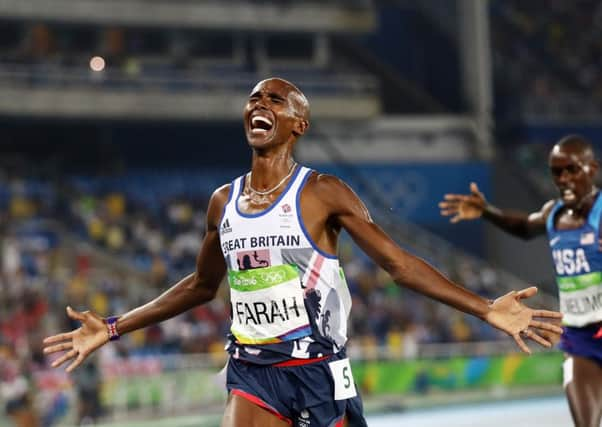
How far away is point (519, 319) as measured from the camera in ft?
16.2

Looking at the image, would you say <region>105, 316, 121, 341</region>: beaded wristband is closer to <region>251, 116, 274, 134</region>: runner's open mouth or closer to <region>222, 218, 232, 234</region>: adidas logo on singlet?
<region>222, 218, 232, 234</region>: adidas logo on singlet

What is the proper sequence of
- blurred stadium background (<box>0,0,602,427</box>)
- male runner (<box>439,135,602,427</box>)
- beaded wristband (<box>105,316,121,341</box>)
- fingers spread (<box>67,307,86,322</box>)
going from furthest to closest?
blurred stadium background (<box>0,0,602,427</box>) → male runner (<box>439,135,602,427</box>) → beaded wristband (<box>105,316,121,341</box>) → fingers spread (<box>67,307,86,322</box>)

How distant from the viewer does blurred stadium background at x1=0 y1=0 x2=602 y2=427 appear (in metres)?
17.6

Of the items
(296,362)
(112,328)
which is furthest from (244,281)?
(112,328)

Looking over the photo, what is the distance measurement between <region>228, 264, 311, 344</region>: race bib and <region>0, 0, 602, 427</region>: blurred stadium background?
943 centimetres

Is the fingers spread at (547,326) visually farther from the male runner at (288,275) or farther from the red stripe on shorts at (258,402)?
the red stripe on shorts at (258,402)

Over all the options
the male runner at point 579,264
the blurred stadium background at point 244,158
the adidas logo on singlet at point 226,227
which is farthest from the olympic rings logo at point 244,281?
the blurred stadium background at point 244,158

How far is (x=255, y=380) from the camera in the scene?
5406mm

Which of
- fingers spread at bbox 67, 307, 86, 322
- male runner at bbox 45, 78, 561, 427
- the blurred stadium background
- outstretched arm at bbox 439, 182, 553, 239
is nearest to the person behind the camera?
male runner at bbox 45, 78, 561, 427

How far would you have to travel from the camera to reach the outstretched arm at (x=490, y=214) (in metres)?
8.52

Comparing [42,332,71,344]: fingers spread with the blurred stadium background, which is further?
the blurred stadium background

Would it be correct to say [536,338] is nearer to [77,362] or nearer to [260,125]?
[260,125]

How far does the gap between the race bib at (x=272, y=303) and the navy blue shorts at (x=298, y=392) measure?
0.17m

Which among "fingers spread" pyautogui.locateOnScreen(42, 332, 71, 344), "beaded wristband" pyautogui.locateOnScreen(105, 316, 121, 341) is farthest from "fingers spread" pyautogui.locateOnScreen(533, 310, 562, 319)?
"fingers spread" pyautogui.locateOnScreen(42, 332, 71, 344)
